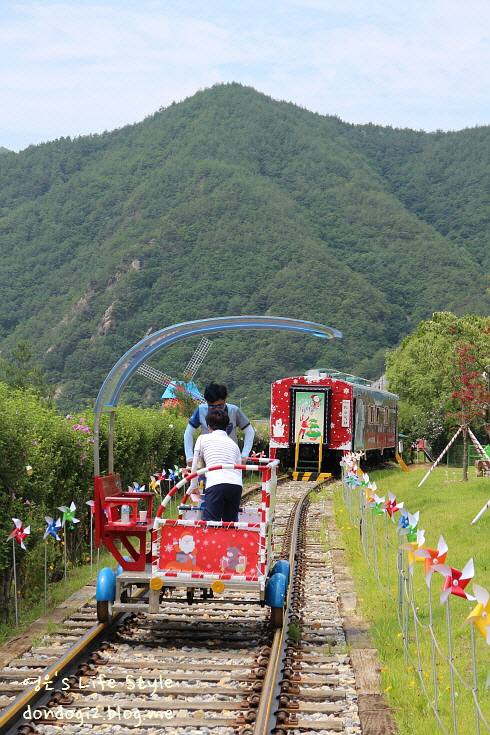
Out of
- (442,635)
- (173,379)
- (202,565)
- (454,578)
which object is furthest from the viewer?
(173,379)

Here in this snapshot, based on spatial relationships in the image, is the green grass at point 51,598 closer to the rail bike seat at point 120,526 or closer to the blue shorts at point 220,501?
the rail bike seat at point 120,526

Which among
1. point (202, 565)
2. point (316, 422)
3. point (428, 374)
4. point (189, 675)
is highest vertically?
point (428, 374)

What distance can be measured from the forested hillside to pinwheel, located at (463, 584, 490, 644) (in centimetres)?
6807

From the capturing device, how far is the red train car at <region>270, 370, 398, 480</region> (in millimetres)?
27484

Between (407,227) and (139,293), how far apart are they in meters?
41.9

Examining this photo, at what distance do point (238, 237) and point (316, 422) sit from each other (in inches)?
3298

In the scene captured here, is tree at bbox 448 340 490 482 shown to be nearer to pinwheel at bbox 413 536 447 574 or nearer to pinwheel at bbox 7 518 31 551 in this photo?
pinwheel at bbox 7 518 31 551

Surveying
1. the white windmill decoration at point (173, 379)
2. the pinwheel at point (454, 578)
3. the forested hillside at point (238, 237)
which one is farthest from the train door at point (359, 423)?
the forested hillside at point (238, 237)

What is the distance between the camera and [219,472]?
25.5ft

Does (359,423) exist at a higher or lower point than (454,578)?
lower

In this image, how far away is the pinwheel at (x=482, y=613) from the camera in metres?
4.07

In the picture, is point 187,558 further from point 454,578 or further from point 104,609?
point 454,578

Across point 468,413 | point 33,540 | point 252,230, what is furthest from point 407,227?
point 33,540

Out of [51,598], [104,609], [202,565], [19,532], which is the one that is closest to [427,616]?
[202,565]
